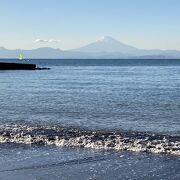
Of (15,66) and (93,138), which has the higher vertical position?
(93,138)

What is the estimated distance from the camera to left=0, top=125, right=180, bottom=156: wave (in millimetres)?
19578

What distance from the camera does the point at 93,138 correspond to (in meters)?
22.2

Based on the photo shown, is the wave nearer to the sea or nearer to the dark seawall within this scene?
the sea

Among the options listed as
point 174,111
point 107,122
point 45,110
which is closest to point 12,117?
point 45,110

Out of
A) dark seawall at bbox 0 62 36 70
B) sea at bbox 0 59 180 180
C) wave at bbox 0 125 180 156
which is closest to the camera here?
sea at bbox 0 59 180 180

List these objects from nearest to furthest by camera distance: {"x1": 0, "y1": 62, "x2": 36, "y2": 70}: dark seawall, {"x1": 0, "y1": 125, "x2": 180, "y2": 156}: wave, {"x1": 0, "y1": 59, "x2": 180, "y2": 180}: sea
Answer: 1. {"x1": 0, "y1": 59, "x2": 180, "y2": 180}: sea
2. {"x1": 0, "y1": 125, "x2": 180, "y2": 156}: wave
3. {"x1": 0, "y1": 62, "x2": 36, "y2": 70}: dark seawall

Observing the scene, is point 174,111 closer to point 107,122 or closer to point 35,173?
point 107,122

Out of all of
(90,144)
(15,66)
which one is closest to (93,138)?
(90,144)

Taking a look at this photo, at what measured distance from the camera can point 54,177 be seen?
1493 centimetres

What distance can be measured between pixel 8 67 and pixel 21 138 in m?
127

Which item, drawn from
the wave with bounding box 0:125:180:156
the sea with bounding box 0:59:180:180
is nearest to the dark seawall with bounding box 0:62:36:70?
the sea with bounding box 0:59:180:180

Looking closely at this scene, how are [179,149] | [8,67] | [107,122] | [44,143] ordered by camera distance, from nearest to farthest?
[179,149] < [44,143] < [107,122] < [8,67]

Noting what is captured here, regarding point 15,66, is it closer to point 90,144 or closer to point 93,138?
point 93,138

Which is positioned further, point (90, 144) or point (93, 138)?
point (93, 138)
